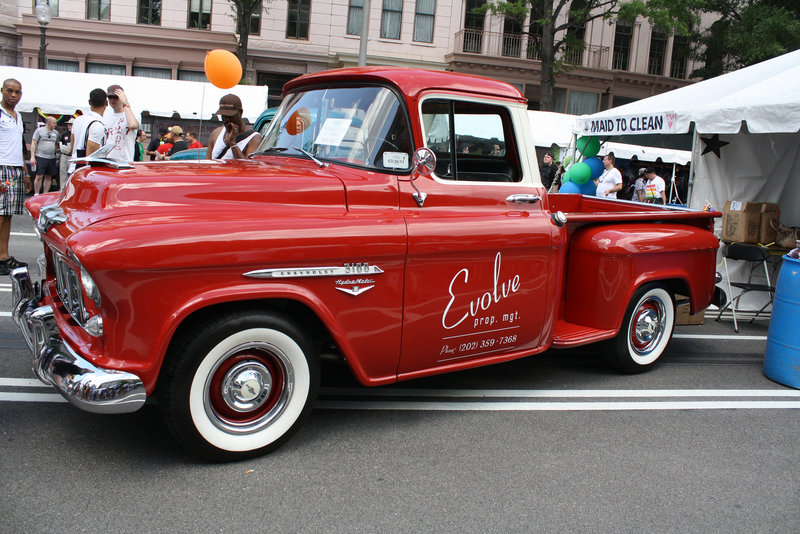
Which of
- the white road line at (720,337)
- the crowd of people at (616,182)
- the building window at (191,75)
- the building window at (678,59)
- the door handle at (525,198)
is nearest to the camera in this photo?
the door handle at (525,198)

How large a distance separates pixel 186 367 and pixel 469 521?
143 cm

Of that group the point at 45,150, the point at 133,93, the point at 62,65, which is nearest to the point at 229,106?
the point at 45,150

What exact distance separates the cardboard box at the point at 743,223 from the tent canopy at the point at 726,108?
983 millimetres

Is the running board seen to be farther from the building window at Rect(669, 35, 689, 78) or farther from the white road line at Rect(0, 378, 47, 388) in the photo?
the building window at Rect(669, 35, 689, 78)

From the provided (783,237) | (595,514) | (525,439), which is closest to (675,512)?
(595,514)

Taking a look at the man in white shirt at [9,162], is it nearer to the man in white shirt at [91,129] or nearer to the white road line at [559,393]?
the man in white shirt at [91,129]

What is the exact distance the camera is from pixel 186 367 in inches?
118

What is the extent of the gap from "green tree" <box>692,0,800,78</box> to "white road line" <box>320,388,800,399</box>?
22553mm

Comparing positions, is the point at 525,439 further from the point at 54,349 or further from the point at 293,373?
the point at 54,349

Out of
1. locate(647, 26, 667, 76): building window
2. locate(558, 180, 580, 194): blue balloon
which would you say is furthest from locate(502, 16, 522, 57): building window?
locate(558, 180, 580, 194): blue balloon

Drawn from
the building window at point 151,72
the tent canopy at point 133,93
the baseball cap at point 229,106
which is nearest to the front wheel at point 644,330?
the baseball cap at point 229,106

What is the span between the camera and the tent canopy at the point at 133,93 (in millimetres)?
15547

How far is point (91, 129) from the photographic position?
719 centimetres

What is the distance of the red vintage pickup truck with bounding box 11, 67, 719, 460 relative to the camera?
2910mm
